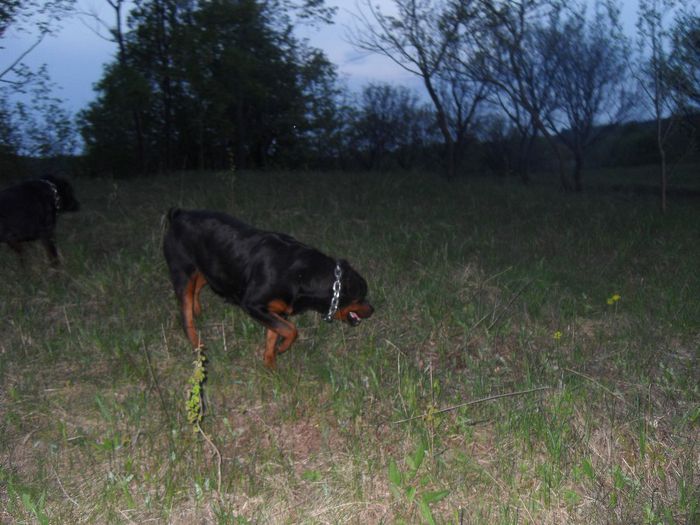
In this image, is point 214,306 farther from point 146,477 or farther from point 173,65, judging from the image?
point 173,65

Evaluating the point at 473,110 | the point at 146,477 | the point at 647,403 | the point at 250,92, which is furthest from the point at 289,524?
the point at 473,110

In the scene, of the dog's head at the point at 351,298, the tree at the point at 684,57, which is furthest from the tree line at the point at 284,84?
the dog's head at the point at 351,298

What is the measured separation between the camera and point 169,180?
1308cm

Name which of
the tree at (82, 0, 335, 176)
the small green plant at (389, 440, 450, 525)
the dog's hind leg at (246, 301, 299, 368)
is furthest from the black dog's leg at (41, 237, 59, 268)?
the tree at (82, 0, 335, 176)

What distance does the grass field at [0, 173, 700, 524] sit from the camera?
10.4 feet

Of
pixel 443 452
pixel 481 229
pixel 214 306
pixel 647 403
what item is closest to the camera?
pixel 443 452

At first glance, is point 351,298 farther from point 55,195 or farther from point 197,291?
point 55,195

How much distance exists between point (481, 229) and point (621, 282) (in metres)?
2.94

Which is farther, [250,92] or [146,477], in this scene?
[250,92]

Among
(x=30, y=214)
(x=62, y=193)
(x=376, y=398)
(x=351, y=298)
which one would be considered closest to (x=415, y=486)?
(x=376, y=398)

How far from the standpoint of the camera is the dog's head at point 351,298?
4.68 meters

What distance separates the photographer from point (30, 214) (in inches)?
269

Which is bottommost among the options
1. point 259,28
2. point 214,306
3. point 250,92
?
point 214,306

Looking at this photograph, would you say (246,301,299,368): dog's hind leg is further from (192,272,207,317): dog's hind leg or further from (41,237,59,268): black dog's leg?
(41,237,59,268): black dog's leg
